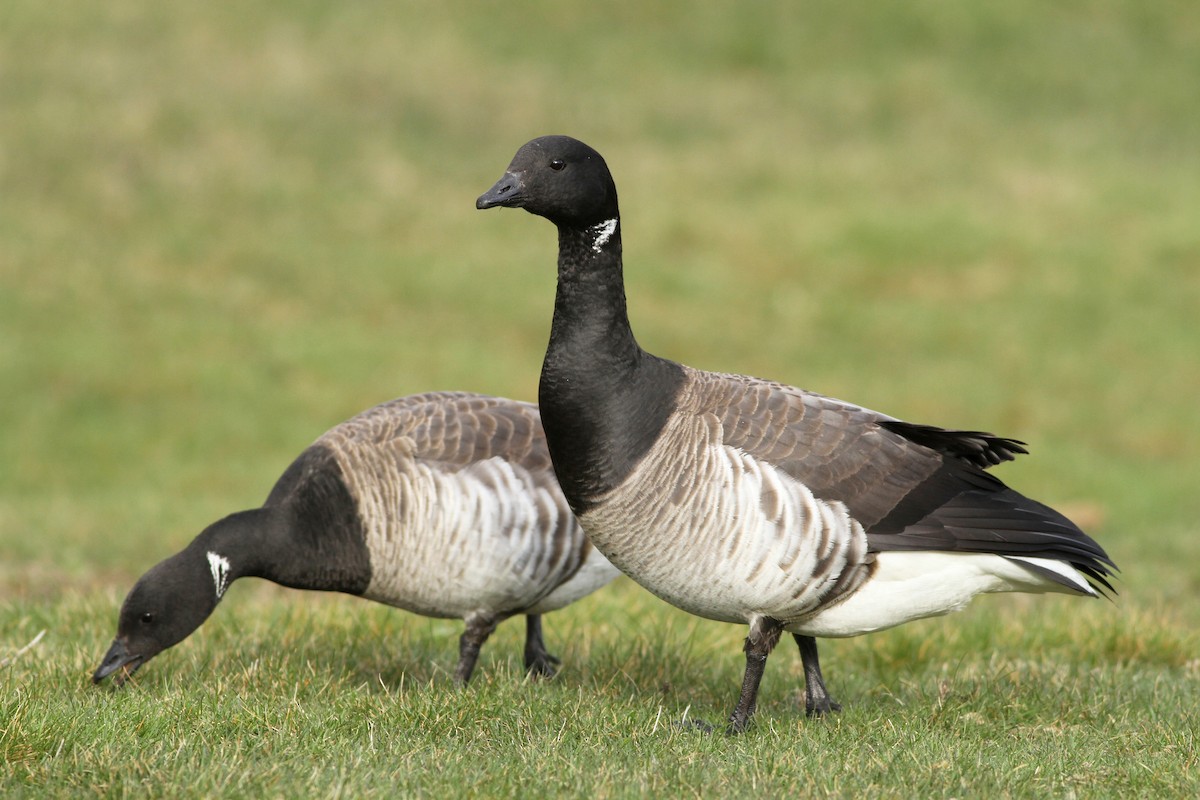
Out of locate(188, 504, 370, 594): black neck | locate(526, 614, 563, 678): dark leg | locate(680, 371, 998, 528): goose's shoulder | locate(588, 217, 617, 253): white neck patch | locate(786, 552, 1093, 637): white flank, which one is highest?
locate(588, 217, 617, 253): white neck patch

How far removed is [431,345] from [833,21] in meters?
16.5


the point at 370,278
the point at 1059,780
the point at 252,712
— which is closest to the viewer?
the point at 1059,780

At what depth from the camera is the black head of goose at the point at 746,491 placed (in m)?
6.49

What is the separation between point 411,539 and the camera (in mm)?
7816

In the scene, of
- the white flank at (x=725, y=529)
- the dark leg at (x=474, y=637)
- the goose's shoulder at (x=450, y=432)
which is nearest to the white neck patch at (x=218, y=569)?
the goose's shoulder at (x=450, y=432)

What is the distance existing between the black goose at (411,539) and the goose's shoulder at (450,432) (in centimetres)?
1

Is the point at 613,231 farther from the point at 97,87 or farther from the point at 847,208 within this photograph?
the point at 97,87

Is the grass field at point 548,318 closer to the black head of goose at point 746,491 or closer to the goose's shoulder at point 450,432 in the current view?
the black head of goose at point 746,491

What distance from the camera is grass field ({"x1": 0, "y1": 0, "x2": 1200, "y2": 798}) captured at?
6199 millimetres

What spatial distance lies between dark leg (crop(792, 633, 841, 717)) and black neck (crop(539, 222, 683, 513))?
5.10 ft

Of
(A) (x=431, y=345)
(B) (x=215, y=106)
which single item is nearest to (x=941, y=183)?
(A) (x=431, y=345)

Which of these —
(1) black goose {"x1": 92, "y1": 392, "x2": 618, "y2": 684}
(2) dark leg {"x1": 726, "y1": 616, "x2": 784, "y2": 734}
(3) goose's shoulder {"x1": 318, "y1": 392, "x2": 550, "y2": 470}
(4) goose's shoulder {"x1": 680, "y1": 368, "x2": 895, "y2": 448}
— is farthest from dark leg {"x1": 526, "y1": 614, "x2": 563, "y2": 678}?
(4) goose's shoulder {"x1": 680, "y1": 368, "x2": 895, "y2": 448}

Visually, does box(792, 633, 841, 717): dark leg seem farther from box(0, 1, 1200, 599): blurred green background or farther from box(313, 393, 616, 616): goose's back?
box(0, 1, 1200, 599): blurred green background

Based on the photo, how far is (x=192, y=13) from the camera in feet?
99.4
